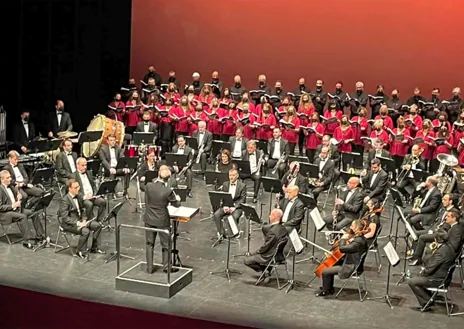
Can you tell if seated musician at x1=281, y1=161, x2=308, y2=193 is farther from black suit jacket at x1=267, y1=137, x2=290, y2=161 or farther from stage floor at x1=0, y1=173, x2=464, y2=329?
black suit jacket at x1=267, y1=137, x2=290, y2=161

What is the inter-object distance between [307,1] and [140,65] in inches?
215

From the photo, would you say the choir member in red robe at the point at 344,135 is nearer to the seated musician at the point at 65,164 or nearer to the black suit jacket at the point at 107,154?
the black suit jacket at the point at 107,154

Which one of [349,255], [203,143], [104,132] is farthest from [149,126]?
[349,255]

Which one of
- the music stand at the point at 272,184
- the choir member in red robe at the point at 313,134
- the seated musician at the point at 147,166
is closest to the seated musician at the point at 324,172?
the music stand at the point at 272,184

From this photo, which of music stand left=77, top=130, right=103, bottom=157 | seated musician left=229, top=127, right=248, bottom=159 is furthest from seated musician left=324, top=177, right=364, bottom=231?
music stand left=77, top=130, right=103, bottom=157

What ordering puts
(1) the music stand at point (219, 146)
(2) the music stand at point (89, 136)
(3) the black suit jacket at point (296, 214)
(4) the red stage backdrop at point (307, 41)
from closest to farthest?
(3) the black suit jacket at point (296, 214) → (2) the music stand at point (89, 136) → (1) the music stand at point (219, 146) → (4) the red stage backdrop at point (307, 41)

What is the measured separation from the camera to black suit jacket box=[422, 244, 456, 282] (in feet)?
33.8

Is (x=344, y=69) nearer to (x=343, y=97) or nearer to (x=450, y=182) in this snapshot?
(x=343, y=97)

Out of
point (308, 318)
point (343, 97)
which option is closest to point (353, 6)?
point (343, 97)

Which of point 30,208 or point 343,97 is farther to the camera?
point 343,97

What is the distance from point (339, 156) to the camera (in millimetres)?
15875

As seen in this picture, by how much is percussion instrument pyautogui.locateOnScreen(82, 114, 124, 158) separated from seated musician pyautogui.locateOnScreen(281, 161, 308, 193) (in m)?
4.16

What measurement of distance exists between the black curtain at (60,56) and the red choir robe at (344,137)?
6984 millimetres

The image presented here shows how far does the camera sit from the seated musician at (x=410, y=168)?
Result: 47.6 ft
